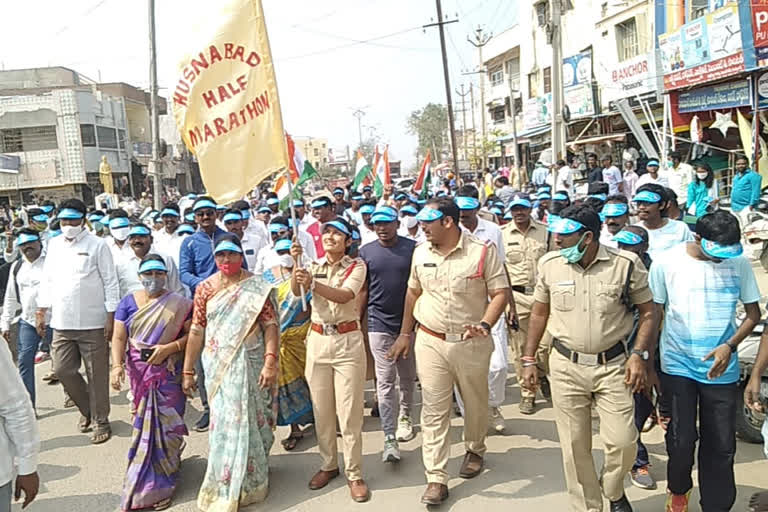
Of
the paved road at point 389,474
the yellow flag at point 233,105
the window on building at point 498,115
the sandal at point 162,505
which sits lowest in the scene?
the paved road at point 389,474

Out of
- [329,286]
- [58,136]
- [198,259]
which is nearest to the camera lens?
[329,286]

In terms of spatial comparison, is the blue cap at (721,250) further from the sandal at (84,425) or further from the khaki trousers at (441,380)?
the sandal at (84,425)

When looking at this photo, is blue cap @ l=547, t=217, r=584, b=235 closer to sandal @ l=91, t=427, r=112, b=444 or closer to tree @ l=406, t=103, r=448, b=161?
sandal @ l=91, t=427, r=112, b=444

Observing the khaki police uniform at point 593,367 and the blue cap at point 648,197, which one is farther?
the blue cap at point 648,197

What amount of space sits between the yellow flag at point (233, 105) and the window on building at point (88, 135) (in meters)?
38.8

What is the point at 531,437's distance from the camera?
501 centimetres

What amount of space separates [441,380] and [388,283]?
90 cm

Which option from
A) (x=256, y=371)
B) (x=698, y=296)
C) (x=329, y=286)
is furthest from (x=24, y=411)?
(x=698, y=296)

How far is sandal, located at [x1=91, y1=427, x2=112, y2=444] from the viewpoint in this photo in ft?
17.8

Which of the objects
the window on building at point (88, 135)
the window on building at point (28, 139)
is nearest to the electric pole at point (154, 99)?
the window on building at point (88, 135)

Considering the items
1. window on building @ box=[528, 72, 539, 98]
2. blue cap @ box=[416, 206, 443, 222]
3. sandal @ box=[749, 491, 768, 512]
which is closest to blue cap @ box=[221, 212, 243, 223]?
blue cap @ box=[416, 206, 443, 222]

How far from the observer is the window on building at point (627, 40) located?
22156mm

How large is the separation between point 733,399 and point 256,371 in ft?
9.07

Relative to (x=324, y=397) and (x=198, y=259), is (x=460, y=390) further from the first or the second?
(x=198, y=259)
